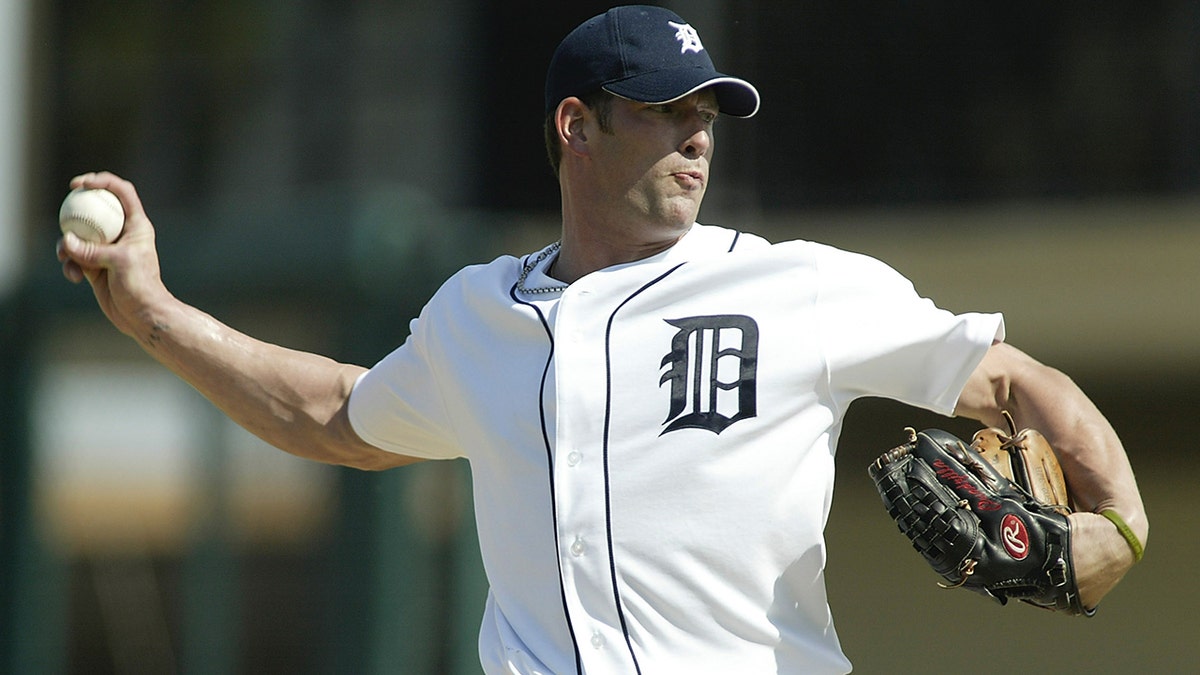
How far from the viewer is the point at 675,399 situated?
2.38m

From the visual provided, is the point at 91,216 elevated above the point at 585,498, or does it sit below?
above

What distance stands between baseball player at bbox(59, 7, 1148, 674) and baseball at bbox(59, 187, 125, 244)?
26.9 inches

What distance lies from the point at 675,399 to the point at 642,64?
56 centimetres

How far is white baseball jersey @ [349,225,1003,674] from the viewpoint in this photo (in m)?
2.33

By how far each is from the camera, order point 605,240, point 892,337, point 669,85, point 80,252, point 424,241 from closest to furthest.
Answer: point 892,337
point 669,85
point 605,240
point 80,252
point 424,241

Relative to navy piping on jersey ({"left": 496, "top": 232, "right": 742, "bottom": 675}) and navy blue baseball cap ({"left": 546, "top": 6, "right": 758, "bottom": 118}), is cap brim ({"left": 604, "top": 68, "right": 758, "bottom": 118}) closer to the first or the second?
navy blue baseball cap ({"left": 546, "top": 6, "right": 758, "bottom": 118})

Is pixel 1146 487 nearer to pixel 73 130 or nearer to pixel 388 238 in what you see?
pixel 388 238

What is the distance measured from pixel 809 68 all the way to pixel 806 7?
29 centimetres

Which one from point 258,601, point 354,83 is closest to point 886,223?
point 354,83

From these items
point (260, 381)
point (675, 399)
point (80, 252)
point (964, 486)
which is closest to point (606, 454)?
point (675, 399)

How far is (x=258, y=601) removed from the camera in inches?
287

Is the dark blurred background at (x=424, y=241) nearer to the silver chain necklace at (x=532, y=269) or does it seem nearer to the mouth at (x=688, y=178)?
the silver chain necklace at (x=532, y=269)

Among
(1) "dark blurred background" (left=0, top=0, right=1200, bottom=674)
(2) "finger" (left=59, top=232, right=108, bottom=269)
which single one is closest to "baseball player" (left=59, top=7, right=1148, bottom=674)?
(2) "finger" (left=59, top=232, right=108, bottom=269)

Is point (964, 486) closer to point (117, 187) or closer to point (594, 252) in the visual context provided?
point (594, 252)
